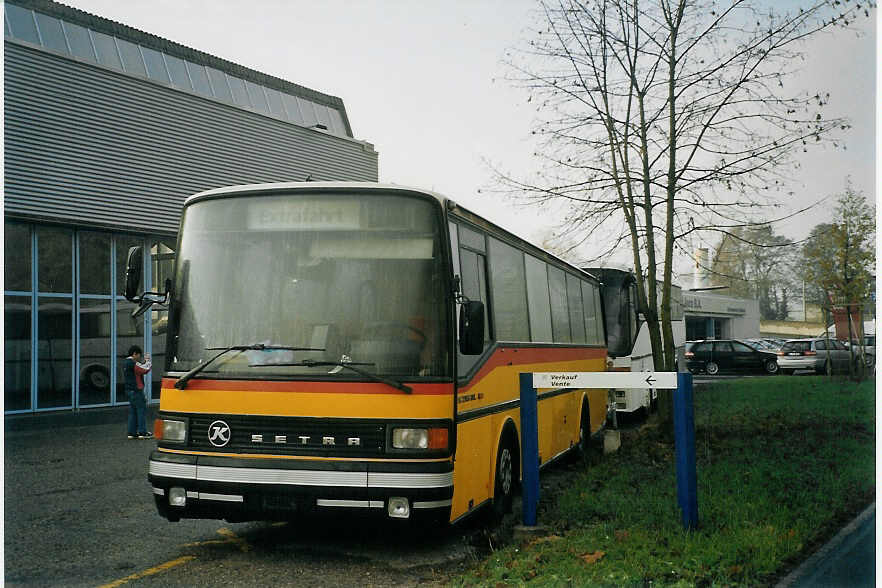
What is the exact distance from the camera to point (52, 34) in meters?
19.6

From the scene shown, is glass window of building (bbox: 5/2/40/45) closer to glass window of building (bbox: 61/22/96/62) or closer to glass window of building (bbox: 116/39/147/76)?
glass window of building (bbox: 61/22/96/62)

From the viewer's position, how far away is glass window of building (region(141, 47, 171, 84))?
21.6 metres

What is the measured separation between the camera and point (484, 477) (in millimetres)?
7258

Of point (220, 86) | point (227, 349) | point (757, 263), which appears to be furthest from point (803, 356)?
point (227, 349)

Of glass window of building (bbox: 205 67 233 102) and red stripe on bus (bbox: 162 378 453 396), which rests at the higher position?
glass window of building (bbox: 205 67 233 102)

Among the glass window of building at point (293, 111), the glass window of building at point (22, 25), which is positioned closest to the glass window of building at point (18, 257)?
the glass window of building at point (22, 25)

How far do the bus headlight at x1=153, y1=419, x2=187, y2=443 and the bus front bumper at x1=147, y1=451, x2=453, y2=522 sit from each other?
0.22 m

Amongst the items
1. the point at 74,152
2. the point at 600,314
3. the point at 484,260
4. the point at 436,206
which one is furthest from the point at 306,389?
the point at 74,152

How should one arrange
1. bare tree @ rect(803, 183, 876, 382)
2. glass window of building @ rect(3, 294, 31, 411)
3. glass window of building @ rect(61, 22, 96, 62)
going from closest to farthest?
1. bare tree @ rect(803, 183, 876, 382)
2. glass window of building @ rect(3, 294, 31, 411)
3. glass window of building @ rect(61, 22, 96, 62)

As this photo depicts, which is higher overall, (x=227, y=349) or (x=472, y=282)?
(x=472, y=282)

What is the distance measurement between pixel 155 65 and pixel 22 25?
3523 mm

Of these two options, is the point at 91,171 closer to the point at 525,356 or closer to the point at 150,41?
the point at 150,41

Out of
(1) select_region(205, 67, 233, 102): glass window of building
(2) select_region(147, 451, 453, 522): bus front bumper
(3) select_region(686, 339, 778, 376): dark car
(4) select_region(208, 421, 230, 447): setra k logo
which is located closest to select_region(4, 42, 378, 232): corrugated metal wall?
(1) select_region(205, 67, 233, 102): glass window of building

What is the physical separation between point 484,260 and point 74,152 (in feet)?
47.6
